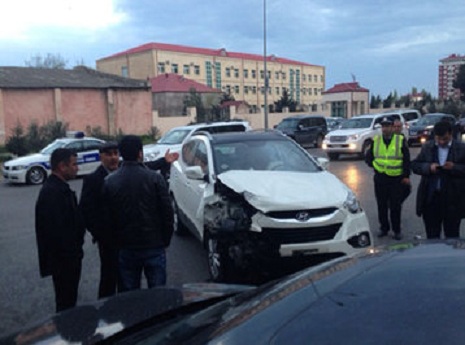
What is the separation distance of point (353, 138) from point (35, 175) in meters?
12.1

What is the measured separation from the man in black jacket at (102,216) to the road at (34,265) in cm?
78

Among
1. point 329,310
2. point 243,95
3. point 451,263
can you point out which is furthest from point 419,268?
point 243,95

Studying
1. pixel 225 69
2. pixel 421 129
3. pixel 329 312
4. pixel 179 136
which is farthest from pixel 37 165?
pixel 225 69

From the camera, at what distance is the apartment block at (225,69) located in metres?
79.7

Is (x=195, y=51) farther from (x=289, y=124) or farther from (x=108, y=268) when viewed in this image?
(x=108, y=268)

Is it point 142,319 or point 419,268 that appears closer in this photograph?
point 419,268

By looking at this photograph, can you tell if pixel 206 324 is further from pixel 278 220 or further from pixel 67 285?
pixel 278 220

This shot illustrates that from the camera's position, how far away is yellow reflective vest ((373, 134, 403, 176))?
6.71 metres

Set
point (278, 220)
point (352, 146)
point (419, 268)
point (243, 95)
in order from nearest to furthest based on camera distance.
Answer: point (419, 268), point (278, 220), point (352, 146), point (243, 95)

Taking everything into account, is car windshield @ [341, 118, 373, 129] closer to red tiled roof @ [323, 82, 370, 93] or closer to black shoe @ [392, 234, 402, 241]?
black shoe @ [392, 234, 402, 241]

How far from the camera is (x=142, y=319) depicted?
2.51m

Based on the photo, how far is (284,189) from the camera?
5.05 meters

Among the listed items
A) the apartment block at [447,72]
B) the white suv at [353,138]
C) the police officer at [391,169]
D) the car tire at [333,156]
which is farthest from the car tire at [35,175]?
the apartment block at [447,72]

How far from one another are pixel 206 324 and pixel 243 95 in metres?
91.6
